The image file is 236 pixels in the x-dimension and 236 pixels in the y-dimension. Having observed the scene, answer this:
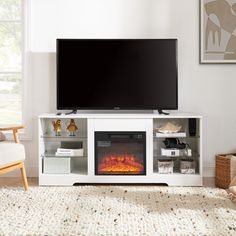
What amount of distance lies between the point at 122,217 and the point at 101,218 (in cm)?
16

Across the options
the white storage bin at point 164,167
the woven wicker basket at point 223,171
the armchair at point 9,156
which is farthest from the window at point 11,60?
the woven wicker basket at point 223,171

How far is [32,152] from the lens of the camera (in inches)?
198

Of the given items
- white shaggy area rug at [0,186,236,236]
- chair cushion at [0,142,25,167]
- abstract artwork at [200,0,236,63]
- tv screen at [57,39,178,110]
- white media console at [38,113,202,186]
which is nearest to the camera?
white shaggy area rug at [0,186,236,236]

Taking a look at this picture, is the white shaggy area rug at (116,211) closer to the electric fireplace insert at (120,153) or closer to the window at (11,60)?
the electric fireplace insert at (120,153)

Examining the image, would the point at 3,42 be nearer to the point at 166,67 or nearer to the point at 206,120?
the point at 166,67

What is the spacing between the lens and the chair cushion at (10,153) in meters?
3.87

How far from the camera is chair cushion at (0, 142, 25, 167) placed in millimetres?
3871

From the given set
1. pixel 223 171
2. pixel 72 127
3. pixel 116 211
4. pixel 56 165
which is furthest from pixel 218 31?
pixel 116 211

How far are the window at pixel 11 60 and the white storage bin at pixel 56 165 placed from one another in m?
0.75

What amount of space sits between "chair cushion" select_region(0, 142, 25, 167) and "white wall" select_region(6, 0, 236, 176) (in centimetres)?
101

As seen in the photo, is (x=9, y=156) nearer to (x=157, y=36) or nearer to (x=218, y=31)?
(x=157, y=36)

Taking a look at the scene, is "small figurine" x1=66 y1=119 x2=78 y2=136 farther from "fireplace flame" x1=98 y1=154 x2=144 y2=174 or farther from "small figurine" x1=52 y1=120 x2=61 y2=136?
"fireplace flame" x1=98 y1=154 x2=144 y2=174

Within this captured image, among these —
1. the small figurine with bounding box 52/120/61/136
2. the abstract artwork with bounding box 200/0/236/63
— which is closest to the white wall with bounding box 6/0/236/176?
the abstract artwork with bounding box 200/0/236/63

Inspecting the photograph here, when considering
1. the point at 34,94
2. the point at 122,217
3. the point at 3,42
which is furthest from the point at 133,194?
the point at 3,42
